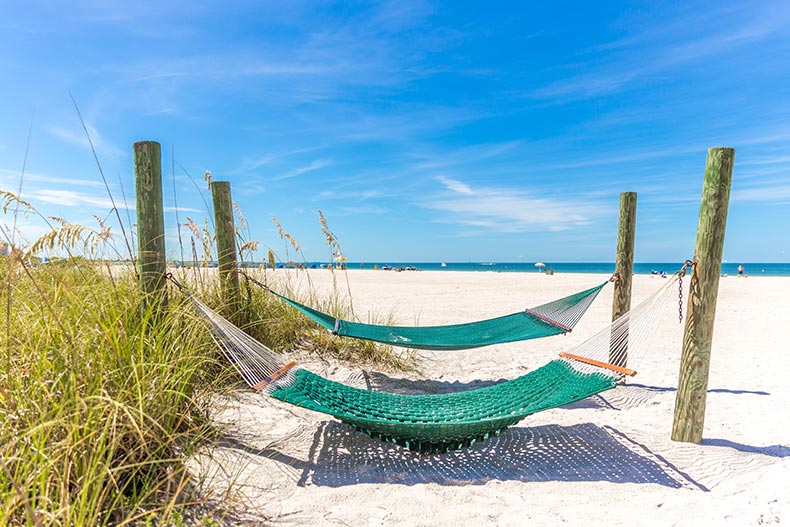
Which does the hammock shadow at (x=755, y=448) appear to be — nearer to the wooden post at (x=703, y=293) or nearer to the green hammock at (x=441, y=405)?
the wooden post at (x=703, y=293)

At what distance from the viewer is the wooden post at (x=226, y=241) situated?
3084 millimetres

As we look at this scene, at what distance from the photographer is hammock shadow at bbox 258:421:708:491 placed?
190cm

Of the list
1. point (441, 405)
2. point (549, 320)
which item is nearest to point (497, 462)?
point (441, 405)

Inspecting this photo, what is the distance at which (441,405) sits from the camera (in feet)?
7.31

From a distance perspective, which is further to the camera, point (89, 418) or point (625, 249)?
point (625, 249)

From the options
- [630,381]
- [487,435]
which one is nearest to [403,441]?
[487,435]

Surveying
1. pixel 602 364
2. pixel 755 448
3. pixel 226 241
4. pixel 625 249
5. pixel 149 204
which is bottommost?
pixel 755 448

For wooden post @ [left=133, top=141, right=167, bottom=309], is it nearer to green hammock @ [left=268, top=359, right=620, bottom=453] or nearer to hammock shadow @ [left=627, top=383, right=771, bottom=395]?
green hammock @ [left=268, top=359, right=620, bottom=453]

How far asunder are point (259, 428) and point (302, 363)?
1099 mm

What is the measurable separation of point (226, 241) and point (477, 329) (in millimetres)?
1871

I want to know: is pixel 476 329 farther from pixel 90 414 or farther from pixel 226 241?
pixel 90 414

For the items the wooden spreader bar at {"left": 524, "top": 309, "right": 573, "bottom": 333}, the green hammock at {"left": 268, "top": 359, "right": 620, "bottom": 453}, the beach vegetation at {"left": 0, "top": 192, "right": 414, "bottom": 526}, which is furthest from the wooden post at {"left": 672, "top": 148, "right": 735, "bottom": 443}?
the beach vegetation at {"left": 0, "top": 192, "right": 414, "bottom": 526}

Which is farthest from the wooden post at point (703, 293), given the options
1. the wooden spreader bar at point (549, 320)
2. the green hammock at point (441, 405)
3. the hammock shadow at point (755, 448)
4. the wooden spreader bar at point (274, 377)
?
the wooden spreader bar at point (274, 377)

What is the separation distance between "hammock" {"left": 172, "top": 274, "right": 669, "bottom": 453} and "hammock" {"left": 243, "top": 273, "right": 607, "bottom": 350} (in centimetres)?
50
